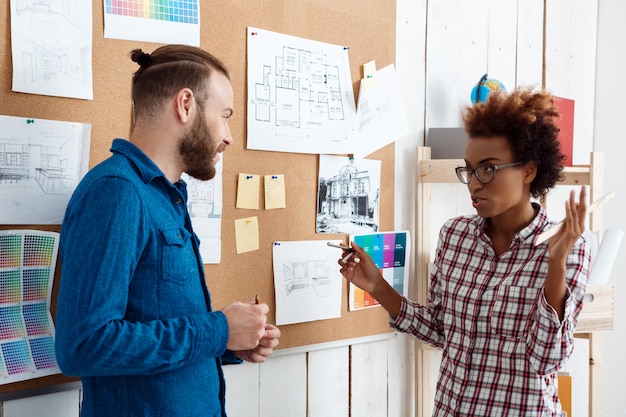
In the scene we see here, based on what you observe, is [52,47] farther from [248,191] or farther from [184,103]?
[248,191]

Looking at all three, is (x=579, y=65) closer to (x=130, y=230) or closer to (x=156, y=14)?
(x=156, y=14)

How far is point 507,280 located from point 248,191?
743 millimetres

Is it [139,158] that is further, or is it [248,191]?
[248,191]

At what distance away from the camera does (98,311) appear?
3.53ft

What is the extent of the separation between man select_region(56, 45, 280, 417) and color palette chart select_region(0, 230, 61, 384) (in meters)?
0.22

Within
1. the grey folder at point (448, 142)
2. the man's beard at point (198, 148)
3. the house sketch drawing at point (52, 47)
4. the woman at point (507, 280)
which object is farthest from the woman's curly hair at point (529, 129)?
the house sketch drawing at point (52, 47)

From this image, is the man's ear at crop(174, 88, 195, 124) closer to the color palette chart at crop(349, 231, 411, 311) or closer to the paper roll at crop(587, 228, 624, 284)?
the color palette chart at crop(349, 231, 411, 311)

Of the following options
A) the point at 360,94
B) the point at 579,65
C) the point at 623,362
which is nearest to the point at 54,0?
the point at 360,94

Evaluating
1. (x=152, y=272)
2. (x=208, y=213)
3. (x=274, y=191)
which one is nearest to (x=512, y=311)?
(x=274, y=191)

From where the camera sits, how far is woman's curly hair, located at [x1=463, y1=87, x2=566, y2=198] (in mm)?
1729

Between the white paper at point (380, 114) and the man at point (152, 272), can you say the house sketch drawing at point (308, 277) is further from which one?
the man at point (152, 272)

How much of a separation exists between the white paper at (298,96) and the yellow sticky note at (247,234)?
212 mm

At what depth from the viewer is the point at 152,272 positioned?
47.6 inches

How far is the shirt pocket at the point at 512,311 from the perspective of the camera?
1.66m
